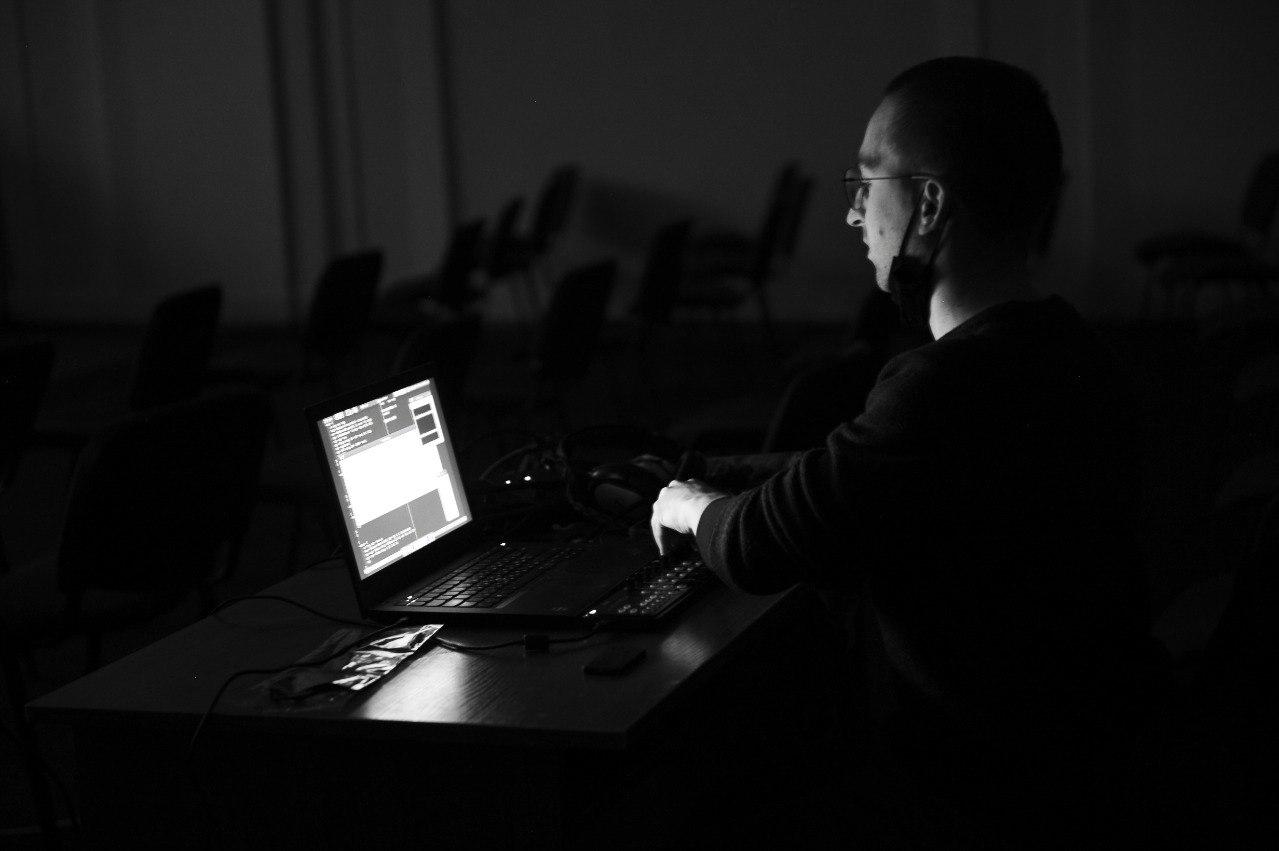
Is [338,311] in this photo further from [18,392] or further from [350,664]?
[350,664]

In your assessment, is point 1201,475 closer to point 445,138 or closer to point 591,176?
point 591,176

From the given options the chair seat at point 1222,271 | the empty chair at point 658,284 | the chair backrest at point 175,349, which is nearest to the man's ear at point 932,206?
the chair backrest at point 175,349

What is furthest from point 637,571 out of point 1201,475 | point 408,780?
point 1201,475

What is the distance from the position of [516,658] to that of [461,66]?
741 centimetres

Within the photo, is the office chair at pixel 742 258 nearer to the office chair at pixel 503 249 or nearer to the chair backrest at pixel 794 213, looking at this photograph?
the chair backrest at pixel 794 213

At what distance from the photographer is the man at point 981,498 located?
4.60ft

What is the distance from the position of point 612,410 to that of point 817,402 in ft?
10.9

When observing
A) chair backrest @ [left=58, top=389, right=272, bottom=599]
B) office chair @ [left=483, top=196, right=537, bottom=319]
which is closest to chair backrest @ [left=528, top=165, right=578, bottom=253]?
office chair @ [left=483, top=196, right=537, bottom=319]

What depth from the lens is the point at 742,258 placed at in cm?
766

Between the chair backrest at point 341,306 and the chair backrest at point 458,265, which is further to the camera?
the chair backrest at point 458,265

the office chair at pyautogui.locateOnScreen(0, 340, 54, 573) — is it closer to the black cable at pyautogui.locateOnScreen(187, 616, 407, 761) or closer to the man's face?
the black cable at pyautogui.locateOnScreen(187, 616, 407, 761)

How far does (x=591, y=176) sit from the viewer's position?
8508mm

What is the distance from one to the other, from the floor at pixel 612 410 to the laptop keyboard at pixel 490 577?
812 millimetres

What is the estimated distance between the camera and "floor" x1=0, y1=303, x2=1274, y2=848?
371 centimetres
